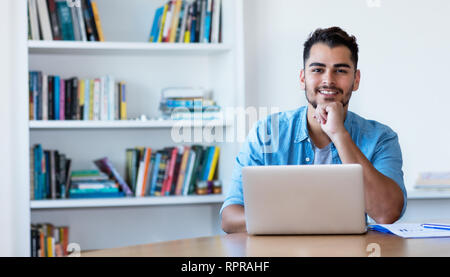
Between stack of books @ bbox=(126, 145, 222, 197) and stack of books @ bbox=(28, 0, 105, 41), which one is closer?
stack of books @ bbox=(28, 0, 105, 41)

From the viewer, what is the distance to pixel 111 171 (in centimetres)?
281

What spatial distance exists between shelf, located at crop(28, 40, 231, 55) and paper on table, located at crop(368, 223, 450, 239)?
1523 millimetres

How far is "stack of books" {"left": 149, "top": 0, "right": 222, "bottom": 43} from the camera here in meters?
2.85

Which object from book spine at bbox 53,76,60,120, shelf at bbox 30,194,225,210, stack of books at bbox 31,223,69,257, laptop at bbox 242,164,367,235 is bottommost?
stack of books at bbox 31,223,69,257

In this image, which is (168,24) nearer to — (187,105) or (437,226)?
(187,105)

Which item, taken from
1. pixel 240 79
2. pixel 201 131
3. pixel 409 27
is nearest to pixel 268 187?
pixel 240 79

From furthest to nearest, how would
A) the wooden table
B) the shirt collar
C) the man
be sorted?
the shirt collar → the man → the wooden table

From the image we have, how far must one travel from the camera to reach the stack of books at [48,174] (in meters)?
2.66

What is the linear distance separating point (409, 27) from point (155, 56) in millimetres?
1227

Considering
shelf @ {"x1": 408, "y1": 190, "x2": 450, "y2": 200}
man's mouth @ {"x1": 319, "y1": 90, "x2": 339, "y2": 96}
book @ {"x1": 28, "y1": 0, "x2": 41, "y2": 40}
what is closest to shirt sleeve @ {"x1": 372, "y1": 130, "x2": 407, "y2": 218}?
man's mouth @ {"x1": 319, "y1": 90, "x2": 339, "y2": 96}

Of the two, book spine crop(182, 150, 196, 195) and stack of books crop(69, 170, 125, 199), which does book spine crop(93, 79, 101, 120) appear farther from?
book spine crop(182, 150, 196, 195)

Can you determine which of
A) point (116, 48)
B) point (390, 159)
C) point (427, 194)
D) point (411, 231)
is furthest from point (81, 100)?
point (411, 231)

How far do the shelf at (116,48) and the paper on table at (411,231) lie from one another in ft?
5.00

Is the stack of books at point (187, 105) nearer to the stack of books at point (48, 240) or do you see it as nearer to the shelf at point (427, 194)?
the stack of books at point (48, 240)
